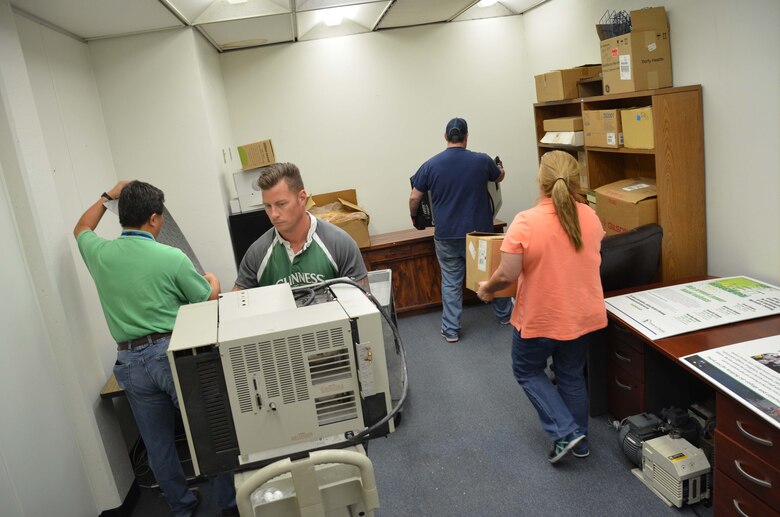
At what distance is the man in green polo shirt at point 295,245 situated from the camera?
216 centimetres

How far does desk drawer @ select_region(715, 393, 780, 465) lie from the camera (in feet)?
5.75

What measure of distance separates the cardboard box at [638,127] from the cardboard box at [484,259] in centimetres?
88

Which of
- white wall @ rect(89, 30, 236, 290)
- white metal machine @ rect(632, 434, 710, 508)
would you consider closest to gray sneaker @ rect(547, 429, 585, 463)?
white metal machine @ rect(632, 434, 710, 508)

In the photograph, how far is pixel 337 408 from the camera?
149 cm

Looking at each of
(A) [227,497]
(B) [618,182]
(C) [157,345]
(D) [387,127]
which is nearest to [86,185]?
(C) [157,345]

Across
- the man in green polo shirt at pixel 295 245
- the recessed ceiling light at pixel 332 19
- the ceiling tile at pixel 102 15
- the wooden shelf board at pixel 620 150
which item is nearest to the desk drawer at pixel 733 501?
the man in green polo shirt at pixel 295 245

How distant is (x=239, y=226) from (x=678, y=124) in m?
2.84

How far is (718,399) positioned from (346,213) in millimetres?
3315

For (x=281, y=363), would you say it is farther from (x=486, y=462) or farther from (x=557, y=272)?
(x=486, y=462)

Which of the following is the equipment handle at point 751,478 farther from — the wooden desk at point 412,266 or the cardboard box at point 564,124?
the wooden desk at point 412,266

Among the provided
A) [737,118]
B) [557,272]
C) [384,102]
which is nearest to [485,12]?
[384,102]

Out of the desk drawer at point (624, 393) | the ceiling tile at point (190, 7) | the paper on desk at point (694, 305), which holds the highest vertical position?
the ceiling tile at point (190, 7)

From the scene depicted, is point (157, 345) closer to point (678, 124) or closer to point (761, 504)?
point (761, 504)

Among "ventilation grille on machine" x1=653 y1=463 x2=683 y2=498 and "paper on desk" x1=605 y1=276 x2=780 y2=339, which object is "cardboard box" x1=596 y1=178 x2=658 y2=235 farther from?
"ventilation grille on machine" x1=653 y1=463 x2=683 y2=498
